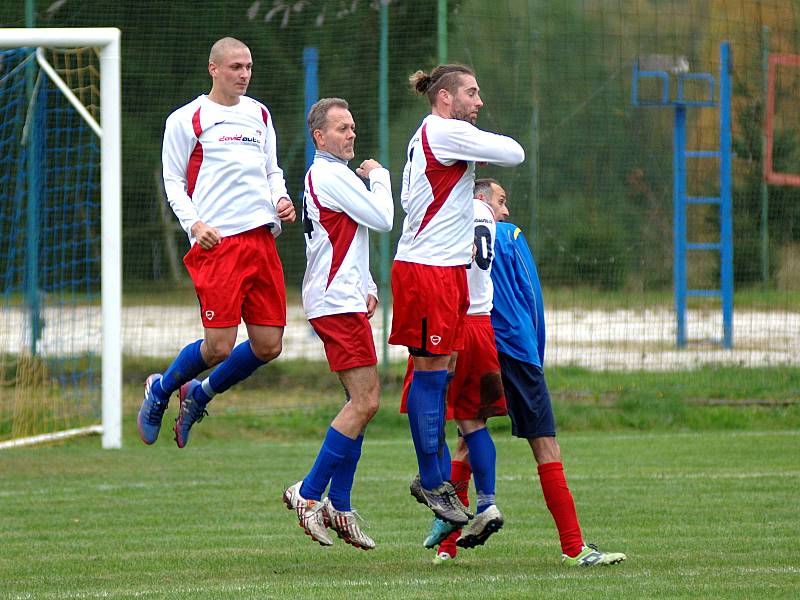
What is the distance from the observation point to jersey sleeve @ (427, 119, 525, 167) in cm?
656

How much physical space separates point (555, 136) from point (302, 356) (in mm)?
3477

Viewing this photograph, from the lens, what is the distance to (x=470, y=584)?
6.37 m

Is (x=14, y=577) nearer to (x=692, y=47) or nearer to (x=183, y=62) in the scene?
(x=183, y=62)

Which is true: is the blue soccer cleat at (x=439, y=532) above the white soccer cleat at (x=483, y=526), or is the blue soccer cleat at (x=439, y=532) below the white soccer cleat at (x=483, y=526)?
below

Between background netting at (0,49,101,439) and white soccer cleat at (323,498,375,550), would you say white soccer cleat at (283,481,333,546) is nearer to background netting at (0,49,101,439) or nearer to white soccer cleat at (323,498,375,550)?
white soccer cleat at (323,498,375,550)

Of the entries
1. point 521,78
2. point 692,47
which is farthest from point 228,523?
point 692,47

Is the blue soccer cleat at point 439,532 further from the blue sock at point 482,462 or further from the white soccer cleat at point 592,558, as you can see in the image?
the white soccer cleat at point 592,558

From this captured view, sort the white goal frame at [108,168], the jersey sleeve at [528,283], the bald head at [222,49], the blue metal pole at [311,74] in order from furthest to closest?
the blue metal pole at [311,74], the white goal frame at [108,168], the jersey sleeve at [528,283], the bald head at [222,49]

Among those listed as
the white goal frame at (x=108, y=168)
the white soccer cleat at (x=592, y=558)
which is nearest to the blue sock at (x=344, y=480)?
the white soccer cleat at (x=592, y=558)

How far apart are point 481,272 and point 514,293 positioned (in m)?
0.24

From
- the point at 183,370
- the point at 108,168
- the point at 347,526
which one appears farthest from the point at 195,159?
the point at 108,168

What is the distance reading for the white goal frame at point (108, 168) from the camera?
11.0 meters

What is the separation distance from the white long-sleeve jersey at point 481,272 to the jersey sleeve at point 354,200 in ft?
1.73

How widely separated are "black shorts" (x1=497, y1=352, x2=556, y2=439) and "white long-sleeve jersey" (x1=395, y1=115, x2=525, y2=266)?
64 centimetres
